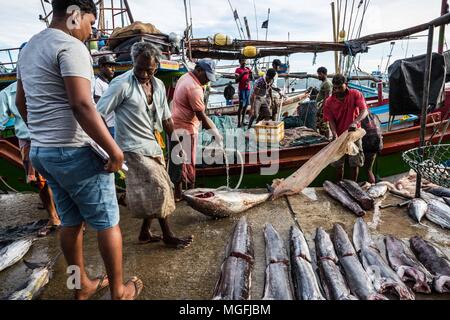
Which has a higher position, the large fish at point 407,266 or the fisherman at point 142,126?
the fisherman at point 142,126

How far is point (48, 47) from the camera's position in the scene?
193cm

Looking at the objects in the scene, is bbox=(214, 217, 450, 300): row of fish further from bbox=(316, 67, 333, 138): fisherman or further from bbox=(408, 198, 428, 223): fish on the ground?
bbox=(316, 67, 333, 138): fisherman

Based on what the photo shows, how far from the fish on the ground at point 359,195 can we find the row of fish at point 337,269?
85 cm

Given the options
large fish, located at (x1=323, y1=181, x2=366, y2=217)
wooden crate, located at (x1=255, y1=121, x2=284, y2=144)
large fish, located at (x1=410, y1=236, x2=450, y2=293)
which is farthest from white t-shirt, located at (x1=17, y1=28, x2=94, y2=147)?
wooden crate, located at (x1=255, y1=121, x2=284, y2=144)

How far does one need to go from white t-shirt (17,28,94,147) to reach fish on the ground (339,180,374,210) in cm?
387

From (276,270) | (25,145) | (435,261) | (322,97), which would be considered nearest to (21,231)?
(25,145)

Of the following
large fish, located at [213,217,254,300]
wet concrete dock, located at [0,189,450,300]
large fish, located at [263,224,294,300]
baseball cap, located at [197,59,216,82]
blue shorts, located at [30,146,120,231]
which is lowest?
wet concrete dock, located at [0,189,450,300]

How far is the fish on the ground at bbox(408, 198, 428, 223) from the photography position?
4.08m

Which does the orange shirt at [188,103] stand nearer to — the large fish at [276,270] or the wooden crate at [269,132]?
the large fish at [276,270]

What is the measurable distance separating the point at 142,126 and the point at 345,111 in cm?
422

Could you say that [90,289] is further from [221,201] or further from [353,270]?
[353,270]

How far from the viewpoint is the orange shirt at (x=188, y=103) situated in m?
4.70

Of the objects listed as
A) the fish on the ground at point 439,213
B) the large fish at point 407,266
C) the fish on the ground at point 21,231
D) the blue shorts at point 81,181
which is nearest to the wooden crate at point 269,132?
the fish on the ground at point 439,213
